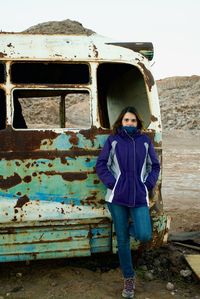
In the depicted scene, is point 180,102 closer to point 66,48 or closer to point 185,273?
point 185,273

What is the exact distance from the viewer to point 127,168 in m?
4.05

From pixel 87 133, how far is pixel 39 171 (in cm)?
64

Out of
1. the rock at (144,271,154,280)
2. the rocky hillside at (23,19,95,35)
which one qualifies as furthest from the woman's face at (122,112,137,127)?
the rocky hillside at (23,19,95,35)

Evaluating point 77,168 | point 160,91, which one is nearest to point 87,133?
point 77,168

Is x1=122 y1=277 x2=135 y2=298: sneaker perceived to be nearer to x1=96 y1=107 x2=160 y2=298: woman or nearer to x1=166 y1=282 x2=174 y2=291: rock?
x1=96 y1=107 x2=160 y2=298: woman

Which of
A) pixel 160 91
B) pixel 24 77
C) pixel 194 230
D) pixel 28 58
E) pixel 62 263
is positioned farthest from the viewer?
pixel 160 91

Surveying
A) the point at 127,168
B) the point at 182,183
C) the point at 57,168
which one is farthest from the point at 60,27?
the point at 127,168

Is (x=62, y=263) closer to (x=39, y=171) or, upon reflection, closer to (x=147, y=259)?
(x=147, y=259)

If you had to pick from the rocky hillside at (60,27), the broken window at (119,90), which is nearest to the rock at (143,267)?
the broken window at (119,90)

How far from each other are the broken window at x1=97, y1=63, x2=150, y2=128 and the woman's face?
74 centimetres

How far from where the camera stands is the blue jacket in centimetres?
402

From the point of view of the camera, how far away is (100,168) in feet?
13.6

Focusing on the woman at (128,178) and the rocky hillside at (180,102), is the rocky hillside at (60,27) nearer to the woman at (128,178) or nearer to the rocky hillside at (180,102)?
the rocky hillside at (180,102)

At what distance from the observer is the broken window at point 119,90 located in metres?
5.25
